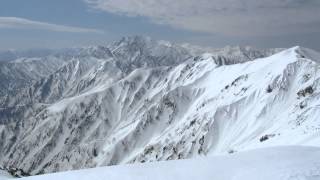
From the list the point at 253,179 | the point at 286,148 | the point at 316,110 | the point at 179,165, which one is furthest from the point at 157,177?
the point at 316,110

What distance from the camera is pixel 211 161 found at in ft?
107

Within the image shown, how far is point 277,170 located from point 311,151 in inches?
269

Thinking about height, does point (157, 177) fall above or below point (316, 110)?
above

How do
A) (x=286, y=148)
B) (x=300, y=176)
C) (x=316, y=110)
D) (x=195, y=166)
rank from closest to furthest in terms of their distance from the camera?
(x=300, y=176) < (x=195, y=166) < (x=286, y=148) < (x=316, y=110)

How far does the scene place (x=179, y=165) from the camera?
107 ft

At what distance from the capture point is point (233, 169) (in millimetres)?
29719

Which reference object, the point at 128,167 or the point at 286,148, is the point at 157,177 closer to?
the point at 128,167

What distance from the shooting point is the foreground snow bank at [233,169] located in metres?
27.7

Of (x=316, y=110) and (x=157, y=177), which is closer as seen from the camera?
(x=157, y=177)

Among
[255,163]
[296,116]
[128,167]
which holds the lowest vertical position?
[296,116]

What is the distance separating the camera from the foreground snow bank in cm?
2769

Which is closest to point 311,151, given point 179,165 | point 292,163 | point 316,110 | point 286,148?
point 286,148

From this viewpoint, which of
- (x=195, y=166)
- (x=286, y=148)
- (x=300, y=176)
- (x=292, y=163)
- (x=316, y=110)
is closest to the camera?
(x=300, y=176)

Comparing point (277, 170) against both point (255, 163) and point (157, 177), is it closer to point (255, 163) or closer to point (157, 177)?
point (255, 163)
